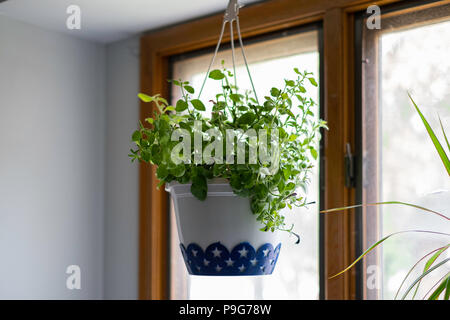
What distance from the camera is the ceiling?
2.24m

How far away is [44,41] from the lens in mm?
2516

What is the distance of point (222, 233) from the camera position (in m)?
1.02

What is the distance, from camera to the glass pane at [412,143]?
5.77 feet

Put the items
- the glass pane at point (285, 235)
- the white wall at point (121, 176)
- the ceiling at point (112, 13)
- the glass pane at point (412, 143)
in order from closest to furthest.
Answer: the glass pane at point (412, 143), the glass pane at point (285, 235), the ceiling at point (112, 13), the white wall at point (121, 176)

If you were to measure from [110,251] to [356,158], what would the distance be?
1276 millimetres

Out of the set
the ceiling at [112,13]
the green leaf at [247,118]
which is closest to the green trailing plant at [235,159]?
the green leaf at [247,118]

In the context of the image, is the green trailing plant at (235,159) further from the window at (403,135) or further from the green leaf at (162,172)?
the window at (403,135)

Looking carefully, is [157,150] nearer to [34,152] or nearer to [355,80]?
[355,80]

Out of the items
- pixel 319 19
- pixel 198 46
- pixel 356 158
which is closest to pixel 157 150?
pixel 356 158

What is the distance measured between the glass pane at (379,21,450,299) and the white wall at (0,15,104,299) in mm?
1365

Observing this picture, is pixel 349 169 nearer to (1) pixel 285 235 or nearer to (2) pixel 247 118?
(1) pixel 285 235

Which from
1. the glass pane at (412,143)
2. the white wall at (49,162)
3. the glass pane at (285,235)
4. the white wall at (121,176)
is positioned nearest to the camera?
the glass pane at (412,143)

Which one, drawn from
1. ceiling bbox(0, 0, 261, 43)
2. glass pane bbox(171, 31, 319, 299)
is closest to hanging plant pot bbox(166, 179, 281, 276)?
glass pane bbox(171, 31, 319, 299)

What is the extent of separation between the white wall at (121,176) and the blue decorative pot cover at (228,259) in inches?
62.1
